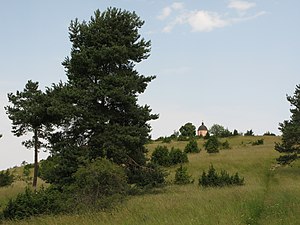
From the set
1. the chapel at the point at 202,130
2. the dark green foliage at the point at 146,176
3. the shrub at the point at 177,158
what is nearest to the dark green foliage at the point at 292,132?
the shrub at the point at 177,158

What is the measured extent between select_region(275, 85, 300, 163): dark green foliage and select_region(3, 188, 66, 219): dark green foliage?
23517 millimetres

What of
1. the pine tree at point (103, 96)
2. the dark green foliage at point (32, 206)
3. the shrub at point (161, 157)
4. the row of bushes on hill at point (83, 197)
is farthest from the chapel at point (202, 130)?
the dark green foliage at point (32, 206)

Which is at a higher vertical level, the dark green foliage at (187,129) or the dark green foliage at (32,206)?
the dark green foliage at (187,129)

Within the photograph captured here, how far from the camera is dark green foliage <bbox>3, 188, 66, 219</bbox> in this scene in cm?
1369

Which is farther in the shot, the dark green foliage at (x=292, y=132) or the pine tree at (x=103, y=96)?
the dark green foliage at (x=292, y=132)

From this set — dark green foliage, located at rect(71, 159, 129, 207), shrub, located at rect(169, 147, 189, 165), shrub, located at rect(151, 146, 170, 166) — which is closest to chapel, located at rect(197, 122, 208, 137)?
shrub, located at rect(151, 146, 170, 166)

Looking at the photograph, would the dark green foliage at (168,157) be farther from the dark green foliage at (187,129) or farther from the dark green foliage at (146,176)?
the dark green foliage at (187,129)

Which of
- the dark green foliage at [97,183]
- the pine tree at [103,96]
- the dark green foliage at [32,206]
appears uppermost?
the pine tree at [103,96]

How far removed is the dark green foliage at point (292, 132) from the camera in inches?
1256

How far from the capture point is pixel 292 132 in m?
31.6

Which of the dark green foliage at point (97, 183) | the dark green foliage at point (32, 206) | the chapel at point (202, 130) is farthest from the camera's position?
the chapel at point (202, 130)

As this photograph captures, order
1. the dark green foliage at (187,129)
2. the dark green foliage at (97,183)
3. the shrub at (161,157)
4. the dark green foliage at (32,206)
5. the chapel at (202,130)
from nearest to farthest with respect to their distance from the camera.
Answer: the dark green foliage at (32,206) → the dark green foliage at (97,183) → the shrub at (161,157) → the dark green foliage at (187,129) → the chapel at (202,130)

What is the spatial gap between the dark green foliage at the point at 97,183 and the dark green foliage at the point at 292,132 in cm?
2157

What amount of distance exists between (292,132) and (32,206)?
80.1 ft
